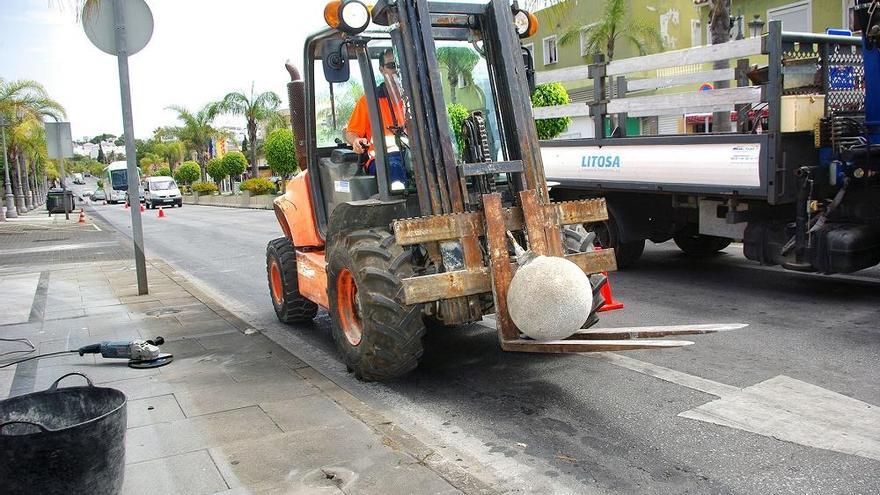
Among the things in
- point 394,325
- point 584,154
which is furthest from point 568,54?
point 394,325

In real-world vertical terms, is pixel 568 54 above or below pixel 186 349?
above

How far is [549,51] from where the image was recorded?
3544 centimetres

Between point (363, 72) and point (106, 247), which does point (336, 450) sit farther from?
point (106, 247)

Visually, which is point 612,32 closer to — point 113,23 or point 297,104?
point 113,23

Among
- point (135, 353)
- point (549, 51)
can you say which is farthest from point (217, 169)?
point (135, 353)

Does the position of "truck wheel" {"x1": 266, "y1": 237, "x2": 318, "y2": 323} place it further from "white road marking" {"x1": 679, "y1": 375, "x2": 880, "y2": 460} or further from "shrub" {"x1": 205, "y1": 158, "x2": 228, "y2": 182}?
"shrub" {"x1": 205, "y1": 158, "x2": 228, "y2": 182}

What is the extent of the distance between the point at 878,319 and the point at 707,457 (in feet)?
12.1

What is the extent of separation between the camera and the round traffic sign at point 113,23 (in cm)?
827

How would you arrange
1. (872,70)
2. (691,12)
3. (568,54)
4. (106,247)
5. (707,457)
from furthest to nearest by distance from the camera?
(568,54)
(691,12)
(106,247)
(872,70)
(707,457)

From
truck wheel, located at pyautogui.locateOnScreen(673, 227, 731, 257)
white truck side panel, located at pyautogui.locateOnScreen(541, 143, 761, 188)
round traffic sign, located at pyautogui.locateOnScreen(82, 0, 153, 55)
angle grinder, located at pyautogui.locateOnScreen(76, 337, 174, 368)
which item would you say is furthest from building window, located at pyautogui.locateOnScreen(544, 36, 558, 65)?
angle grinder, located at pyautogui.locateOnScreen(76, 337, 174, 368)

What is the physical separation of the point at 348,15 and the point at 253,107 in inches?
1749

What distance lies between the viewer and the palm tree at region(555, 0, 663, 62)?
28406mm

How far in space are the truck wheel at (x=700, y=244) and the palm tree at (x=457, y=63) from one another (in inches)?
222

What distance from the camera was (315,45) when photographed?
640 cm
